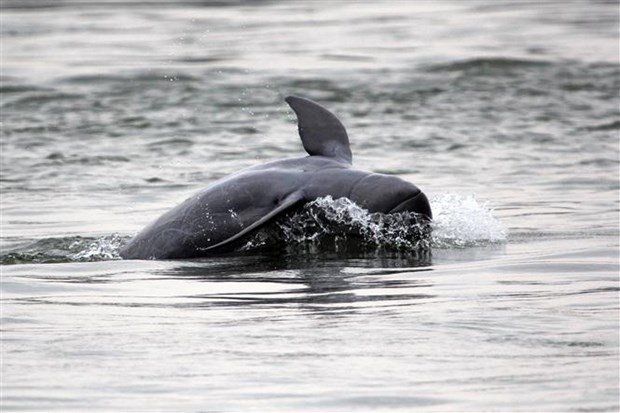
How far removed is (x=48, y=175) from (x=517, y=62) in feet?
37.8

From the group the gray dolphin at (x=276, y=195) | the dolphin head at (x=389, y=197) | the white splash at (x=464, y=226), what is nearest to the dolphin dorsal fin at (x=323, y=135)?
the gray dolphin at (x=276, y=195)

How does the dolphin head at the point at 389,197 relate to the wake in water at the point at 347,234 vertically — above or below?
above

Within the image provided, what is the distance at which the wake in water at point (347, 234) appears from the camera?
1214 cm

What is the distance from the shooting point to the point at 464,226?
1326cm

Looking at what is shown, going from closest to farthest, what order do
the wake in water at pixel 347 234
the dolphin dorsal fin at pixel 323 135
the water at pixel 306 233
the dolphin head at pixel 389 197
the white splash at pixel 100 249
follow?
the water at pixel 306 233 < the dolphin head at pixel 389 197 < the wake in water at pixel 347 234 < the dolphin dorsal fin at pixel 323 135 < the white splash at pixel 100 249

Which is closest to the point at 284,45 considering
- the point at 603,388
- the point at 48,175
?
the point at 48,175

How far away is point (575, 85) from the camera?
978 inches

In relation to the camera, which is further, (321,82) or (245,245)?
(321,82)

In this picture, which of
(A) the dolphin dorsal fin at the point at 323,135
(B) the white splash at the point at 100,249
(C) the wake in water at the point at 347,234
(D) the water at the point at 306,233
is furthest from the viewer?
(B) the white splash at the point at 100,249

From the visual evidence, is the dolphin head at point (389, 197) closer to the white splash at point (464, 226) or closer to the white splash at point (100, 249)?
the white splash at point (464, 226)

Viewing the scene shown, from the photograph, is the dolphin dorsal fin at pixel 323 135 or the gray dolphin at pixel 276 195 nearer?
the gray dolphin at pixel 276 195

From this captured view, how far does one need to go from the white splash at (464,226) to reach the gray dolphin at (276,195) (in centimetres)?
80

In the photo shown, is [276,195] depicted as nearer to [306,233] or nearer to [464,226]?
[306,233]

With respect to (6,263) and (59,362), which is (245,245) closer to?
(6,263)
